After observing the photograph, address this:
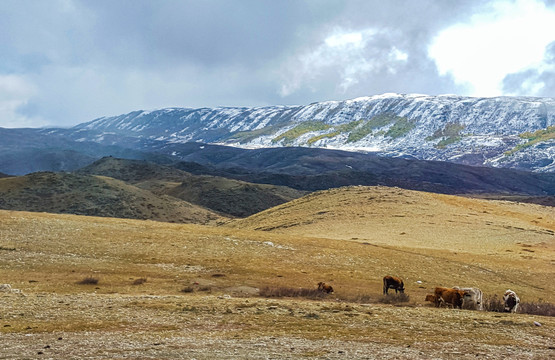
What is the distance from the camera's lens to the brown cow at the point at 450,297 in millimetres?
27250

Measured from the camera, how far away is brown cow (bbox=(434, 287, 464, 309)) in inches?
1073

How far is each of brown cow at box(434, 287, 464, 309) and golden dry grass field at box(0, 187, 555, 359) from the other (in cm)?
138

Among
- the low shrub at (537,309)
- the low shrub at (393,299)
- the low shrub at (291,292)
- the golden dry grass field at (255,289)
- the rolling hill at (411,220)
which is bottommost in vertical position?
the low shrub at (537,309)

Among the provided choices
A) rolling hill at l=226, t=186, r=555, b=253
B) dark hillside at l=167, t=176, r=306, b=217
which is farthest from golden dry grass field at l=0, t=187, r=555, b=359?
dark hillside at l=167, t=176, r=306, b=217

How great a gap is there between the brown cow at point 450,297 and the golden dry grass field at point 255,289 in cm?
138

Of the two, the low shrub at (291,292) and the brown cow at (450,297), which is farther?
the low shrub at (291,292)

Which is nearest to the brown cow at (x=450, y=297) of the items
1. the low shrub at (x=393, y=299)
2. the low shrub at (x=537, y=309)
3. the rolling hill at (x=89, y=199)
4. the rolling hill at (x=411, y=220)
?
the low shrub at (x=393, y=299)

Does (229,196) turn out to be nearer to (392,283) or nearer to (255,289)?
(255,289)

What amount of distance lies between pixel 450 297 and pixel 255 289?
1188cm

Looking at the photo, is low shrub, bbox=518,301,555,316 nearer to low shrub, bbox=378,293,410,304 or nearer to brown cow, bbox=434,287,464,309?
brown cow, bbox=434,287,464,309

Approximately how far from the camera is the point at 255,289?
30938mm

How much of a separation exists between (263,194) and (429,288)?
155 metres

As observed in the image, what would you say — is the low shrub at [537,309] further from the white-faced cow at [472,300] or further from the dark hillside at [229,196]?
the dark hillside at [229,196]

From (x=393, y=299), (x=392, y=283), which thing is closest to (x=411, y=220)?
(x=392, y=283)
